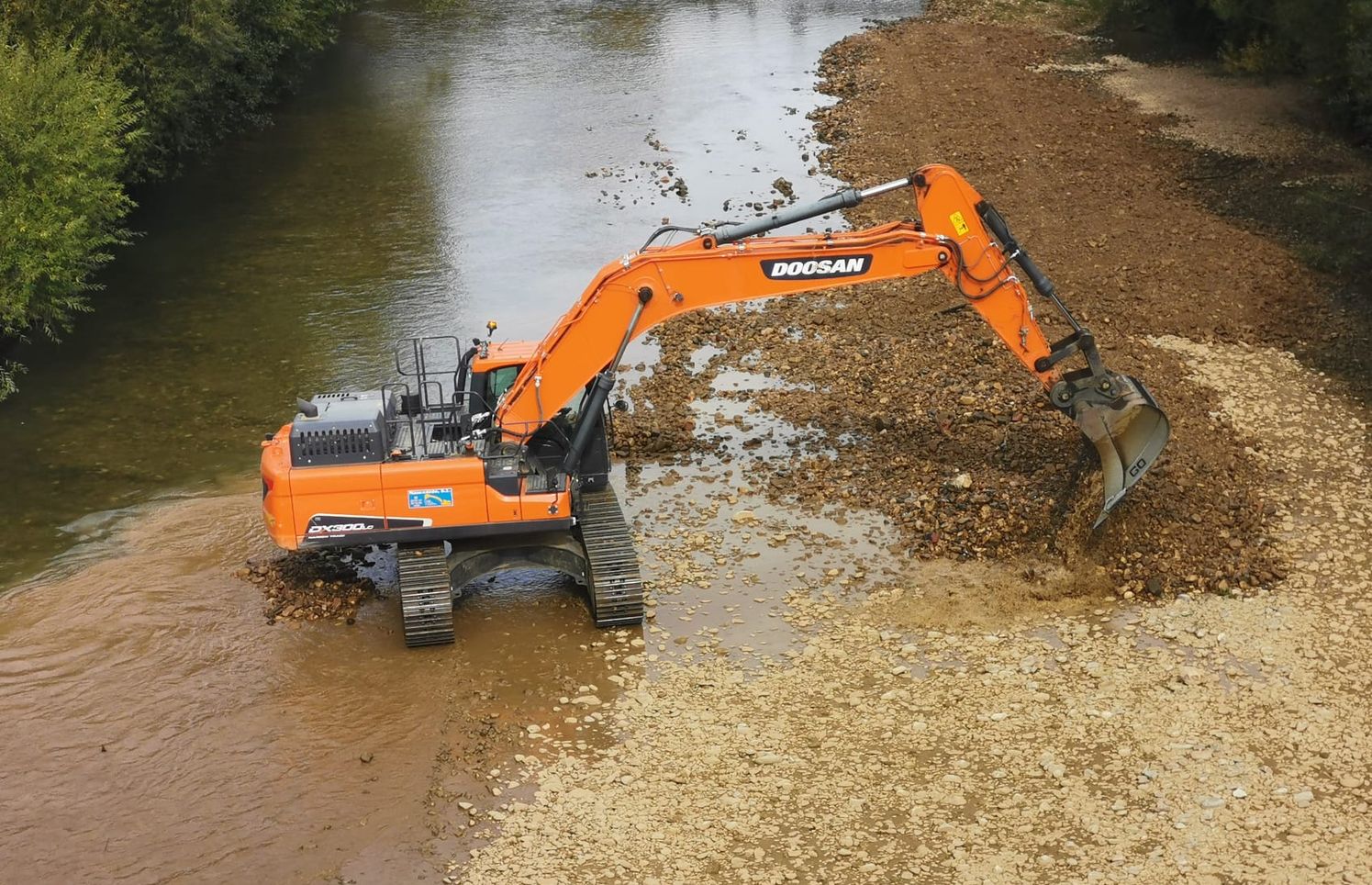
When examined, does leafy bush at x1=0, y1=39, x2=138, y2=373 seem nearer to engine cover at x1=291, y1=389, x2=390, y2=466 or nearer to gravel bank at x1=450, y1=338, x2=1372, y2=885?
engine cover at x1=291, y1=389, x2=390, y2=466

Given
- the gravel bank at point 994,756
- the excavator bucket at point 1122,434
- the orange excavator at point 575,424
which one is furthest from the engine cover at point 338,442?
the excavator bucket at point 1122,434

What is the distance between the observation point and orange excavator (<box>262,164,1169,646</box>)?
13.9 meters

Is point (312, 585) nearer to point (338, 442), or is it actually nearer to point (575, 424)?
point (338, 442)

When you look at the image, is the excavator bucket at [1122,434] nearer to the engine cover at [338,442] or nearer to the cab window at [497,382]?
the cab window at [497,382]

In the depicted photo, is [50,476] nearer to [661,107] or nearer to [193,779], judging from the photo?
[193,779]

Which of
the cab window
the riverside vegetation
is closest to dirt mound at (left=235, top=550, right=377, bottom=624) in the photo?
the cab window

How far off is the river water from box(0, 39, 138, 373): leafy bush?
160cm

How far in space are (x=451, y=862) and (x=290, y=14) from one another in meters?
27.3

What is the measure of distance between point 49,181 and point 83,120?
5.01 ft

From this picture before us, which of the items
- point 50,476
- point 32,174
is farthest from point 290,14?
point 50,476

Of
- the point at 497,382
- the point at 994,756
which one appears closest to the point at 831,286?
the point at 497,382

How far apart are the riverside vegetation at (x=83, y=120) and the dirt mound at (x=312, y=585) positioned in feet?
22.3

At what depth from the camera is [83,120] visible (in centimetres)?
2123

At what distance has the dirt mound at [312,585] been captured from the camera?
1454 cm
